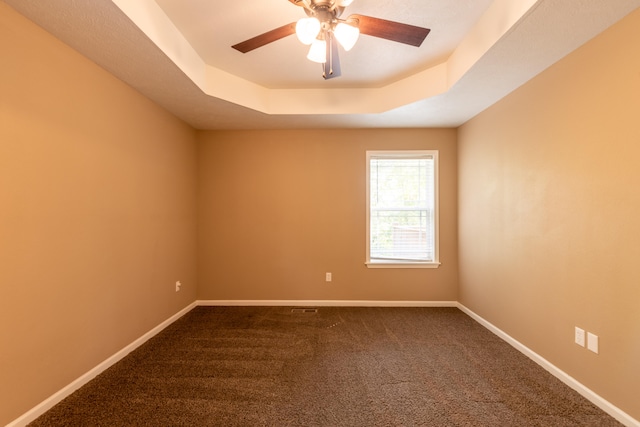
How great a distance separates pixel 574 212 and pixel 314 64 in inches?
96.2

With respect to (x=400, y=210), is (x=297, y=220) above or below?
below

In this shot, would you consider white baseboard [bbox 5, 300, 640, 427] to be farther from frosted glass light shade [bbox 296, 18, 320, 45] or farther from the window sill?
frosted glass light shade [bbox 296, 18, 320, 45]

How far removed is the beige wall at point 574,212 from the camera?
1725 millimetres

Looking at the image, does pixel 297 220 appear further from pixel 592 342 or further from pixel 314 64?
pixel 592 342

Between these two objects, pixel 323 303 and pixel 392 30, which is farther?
pixel 323 303

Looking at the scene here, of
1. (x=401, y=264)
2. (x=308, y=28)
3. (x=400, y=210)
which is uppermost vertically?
(x=308, y=28)

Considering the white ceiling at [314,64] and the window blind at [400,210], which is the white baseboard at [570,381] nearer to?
the window blind at [400,210]

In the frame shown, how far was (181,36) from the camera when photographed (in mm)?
2270

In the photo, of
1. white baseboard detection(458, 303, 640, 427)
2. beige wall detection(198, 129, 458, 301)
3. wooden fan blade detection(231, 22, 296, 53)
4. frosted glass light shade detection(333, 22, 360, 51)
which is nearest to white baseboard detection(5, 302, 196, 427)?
beige wall detection(198, 129, 458, 301)

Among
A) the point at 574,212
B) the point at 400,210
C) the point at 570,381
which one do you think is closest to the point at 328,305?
the point at 400,210

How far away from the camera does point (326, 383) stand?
2152mm

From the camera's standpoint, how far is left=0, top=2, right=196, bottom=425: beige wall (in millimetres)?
1659

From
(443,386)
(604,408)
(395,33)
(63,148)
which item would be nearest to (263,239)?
(63,148)

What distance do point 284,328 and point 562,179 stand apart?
286 centimetres
